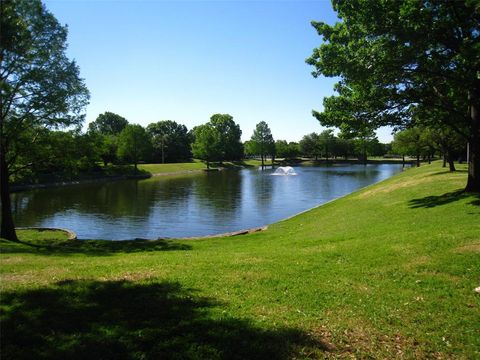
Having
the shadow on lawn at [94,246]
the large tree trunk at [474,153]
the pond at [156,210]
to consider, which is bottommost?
the pond at [156,210]

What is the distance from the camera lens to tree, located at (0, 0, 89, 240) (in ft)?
59.7

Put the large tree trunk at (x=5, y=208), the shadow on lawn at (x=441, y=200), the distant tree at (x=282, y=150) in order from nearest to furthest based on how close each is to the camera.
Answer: the shadow on lawn at (x=441, y=200) → the large tree trunk at (x=5, y=208) → the distant tree at (x=282, y=150)

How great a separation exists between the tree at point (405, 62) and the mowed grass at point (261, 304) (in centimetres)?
854

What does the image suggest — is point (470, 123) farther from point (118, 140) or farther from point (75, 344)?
point (118, 140)

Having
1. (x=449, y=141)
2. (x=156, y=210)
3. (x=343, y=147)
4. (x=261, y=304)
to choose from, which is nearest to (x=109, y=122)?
(x=343, y=147)

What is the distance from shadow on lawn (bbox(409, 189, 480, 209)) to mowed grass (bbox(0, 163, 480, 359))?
22.0 ft

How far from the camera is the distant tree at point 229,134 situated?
5108 inches

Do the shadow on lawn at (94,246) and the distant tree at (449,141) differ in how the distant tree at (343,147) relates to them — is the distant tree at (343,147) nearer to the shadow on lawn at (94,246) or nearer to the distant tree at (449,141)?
the distant tree at (449,141)

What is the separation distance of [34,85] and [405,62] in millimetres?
18283

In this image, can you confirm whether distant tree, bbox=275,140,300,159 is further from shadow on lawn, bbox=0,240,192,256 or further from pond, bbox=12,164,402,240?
shadow on lawn, bbox=0,240,192,256

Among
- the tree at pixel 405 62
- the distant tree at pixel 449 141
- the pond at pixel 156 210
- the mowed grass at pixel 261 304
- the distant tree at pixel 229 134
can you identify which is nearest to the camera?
the mowed grass at pixel 261 304

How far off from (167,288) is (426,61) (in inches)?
648

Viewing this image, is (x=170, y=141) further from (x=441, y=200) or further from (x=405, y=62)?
(x=405, y=62)

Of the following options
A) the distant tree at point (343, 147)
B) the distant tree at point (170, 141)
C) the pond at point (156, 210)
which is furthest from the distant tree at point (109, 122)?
the pond at point (156, 210)
